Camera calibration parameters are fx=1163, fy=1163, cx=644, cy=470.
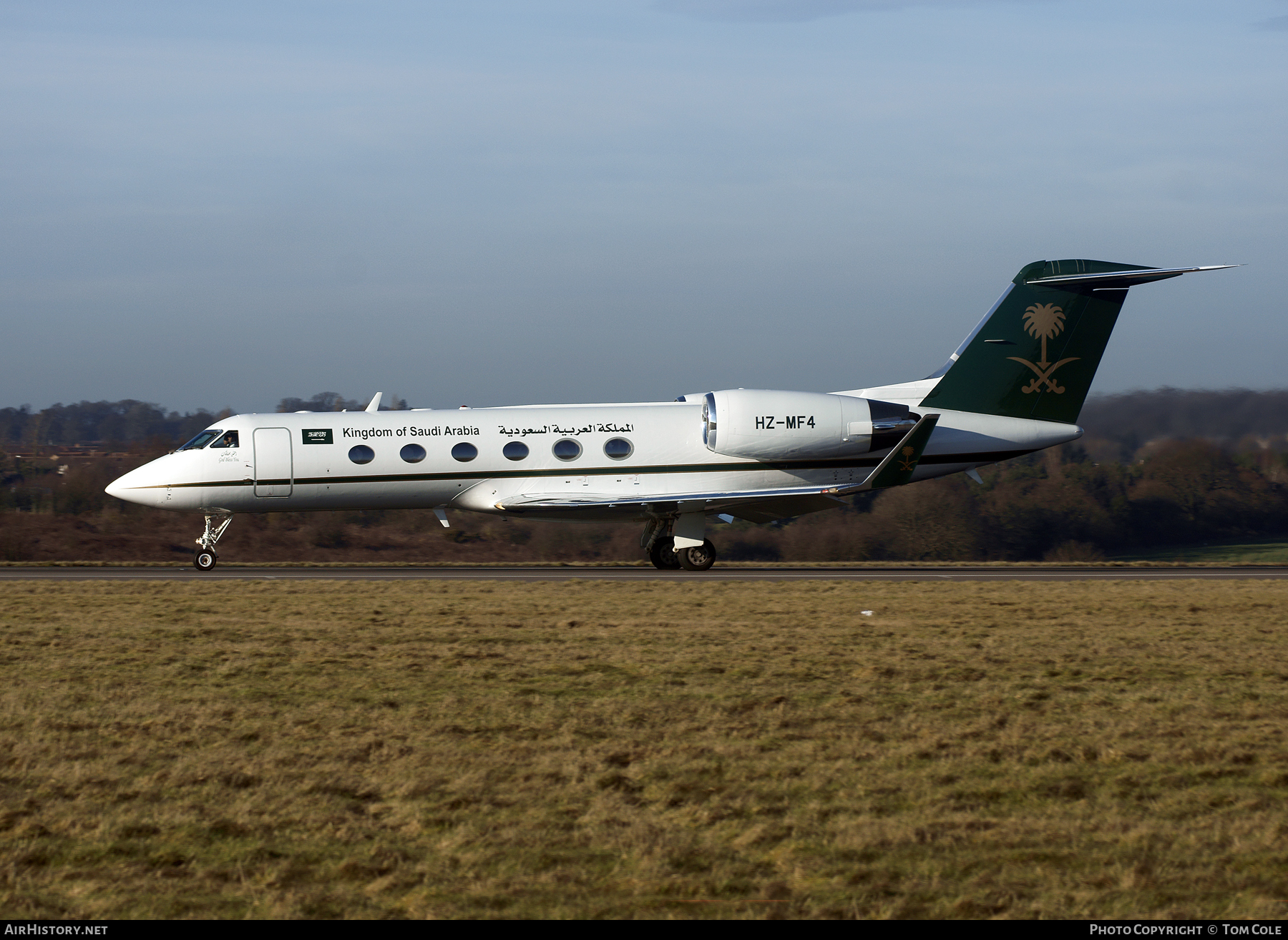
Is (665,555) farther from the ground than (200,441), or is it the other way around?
(200,441)

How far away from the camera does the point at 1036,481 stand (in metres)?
47.2

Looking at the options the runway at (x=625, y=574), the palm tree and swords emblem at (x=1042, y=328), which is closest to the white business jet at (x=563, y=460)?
the runway at (x=625, y=574)

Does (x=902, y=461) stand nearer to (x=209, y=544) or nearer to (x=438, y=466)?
(x=438, y=466)

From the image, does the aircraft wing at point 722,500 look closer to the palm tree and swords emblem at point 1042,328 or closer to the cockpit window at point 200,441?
the palm tree and swords emblem at point 1042,328

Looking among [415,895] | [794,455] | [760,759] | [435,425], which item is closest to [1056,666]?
[760,759]

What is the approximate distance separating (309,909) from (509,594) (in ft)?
47.8

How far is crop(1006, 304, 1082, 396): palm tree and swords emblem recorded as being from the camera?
26484 millimetres

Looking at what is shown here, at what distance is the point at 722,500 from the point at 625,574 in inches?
111

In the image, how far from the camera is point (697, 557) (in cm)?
2562

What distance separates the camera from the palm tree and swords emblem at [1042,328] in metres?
26.5

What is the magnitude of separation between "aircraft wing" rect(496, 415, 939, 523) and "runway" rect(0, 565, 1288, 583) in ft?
4.60

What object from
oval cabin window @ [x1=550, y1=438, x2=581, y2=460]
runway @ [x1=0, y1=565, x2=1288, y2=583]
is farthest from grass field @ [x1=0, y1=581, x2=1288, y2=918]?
oval cabin window @ [x1=550, y1=438, x2=581, y2=460]

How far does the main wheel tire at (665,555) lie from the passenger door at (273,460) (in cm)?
807

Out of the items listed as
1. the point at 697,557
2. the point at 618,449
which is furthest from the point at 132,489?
the point at 697,557
